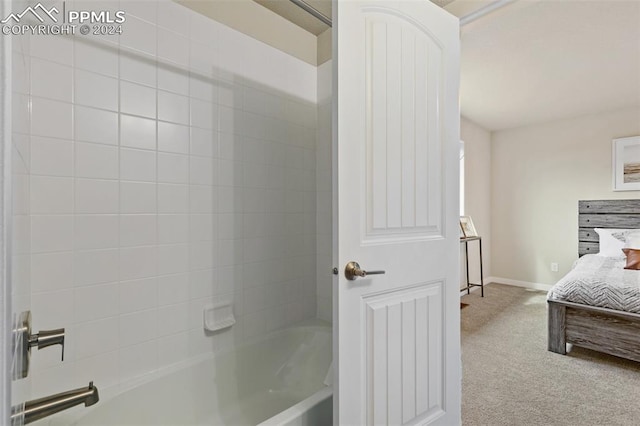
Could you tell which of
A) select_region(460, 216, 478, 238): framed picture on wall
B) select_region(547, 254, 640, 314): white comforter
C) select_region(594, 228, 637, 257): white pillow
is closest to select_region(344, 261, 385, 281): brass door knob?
select_region(547, 254, 640, 314): white comforter

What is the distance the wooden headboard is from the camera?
3.95m

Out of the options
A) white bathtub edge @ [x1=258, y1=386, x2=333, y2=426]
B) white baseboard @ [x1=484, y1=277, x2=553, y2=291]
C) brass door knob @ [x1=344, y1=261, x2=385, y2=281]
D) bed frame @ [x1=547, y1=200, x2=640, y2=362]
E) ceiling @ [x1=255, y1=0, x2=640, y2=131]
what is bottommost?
white baseboard @ [x1=484, y1=277, x2=553, y2=291]

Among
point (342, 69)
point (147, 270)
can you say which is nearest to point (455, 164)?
point (342, 69)

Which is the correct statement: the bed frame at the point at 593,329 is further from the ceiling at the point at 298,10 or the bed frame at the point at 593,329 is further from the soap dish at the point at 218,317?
the ceiling at the point at 298,10

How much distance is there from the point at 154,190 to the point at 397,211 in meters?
1.13

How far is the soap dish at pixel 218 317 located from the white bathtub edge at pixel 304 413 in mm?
626

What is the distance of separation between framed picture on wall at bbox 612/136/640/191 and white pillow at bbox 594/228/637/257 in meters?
0.59

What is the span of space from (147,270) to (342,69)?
1234 mm

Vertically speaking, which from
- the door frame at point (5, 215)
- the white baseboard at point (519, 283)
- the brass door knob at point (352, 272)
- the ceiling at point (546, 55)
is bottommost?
the white baseboard at point (519, 283)

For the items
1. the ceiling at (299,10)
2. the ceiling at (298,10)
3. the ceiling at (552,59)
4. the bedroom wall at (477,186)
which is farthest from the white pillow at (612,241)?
the ceiling at (298,10)

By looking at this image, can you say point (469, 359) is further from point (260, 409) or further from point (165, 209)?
point (165, 209)

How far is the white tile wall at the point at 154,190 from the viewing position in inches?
49.6

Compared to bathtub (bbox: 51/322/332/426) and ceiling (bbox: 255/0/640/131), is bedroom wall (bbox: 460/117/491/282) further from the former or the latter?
bathtub (bbox: 51/322/332/426)

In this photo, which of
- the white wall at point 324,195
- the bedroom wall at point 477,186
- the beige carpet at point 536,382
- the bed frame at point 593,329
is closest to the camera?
the beige carpet at point 536,382
